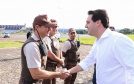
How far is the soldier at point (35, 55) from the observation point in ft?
7.07

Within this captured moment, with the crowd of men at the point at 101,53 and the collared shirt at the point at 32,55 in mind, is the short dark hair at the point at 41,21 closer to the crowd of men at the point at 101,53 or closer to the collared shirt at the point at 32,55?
the crowd of men at the point at 101,53

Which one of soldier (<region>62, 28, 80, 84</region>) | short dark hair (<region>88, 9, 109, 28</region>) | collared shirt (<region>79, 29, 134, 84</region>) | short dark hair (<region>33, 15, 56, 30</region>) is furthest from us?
soldier (<region>62, 28, 80, 84</region>)

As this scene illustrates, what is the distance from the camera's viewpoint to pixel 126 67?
5.85ft

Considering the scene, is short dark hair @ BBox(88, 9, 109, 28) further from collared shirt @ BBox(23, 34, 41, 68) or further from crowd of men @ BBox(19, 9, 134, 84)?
collared shirt @ BBox(23, 34, 41, 68)

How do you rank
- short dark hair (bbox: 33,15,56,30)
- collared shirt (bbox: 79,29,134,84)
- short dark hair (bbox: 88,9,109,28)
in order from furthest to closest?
short dark hair (bbox: 33,15,56,30) < short dark hair (bbox: 88,9,109,28) < collared shirt (bbox: 79,29,134,84)

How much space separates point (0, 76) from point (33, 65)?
16.5 ft

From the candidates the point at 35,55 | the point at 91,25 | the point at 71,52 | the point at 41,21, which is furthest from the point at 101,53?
the point at 71,52

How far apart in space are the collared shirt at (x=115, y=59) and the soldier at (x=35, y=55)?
0.94 m

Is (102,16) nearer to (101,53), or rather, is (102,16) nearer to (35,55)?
(101,53)

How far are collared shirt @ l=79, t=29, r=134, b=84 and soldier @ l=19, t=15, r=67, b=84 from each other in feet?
3.07

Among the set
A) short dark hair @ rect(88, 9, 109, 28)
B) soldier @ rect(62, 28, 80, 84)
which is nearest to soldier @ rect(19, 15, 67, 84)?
short dark hair @ rect(88, 9, 109, 28)

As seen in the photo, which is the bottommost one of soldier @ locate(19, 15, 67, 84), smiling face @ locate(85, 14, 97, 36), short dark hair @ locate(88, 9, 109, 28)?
soldier @ locate(19, 15, 67, 84)

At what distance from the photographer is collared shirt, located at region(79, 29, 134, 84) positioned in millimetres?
1765

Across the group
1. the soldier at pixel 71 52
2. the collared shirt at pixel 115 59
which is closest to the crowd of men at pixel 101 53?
the collared shirt at pixel 115 59
